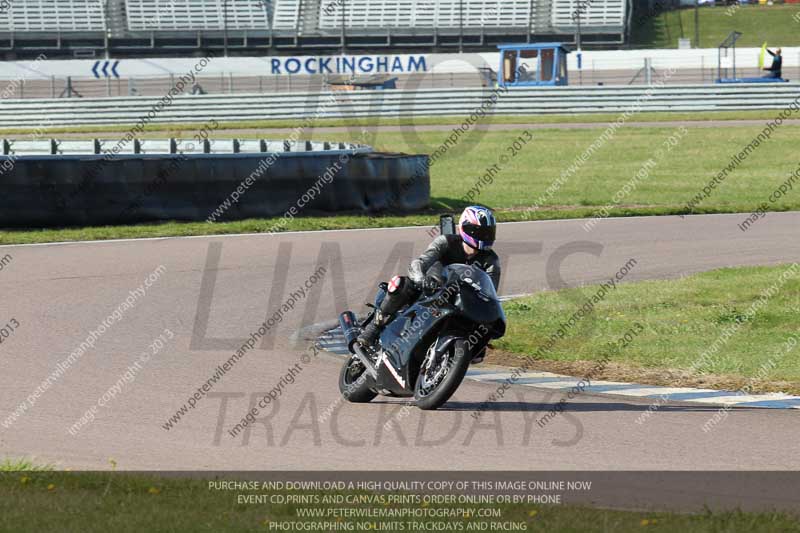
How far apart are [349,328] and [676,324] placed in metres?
3.95

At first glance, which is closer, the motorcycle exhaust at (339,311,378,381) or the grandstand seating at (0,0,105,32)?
the motorcycle exhaust at (339,311,378,381)

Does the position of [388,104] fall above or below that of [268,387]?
below

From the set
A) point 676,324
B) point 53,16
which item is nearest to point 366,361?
point 676,324

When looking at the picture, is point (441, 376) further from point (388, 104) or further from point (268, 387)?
point (388, 104)

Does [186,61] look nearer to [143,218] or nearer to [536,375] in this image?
[143,218]

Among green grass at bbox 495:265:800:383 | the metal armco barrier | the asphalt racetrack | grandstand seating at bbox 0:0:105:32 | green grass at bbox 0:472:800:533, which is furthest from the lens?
grandstand seating at bbox 0:0:105:32

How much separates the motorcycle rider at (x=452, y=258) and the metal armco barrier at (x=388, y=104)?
32.2m

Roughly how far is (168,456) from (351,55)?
51149mm

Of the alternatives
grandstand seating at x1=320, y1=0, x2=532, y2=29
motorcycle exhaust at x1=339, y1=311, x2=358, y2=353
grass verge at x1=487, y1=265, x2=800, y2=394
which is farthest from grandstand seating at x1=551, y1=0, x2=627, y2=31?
motorcycle exhaust at x1=339, y1=311, x2=358, y2=353

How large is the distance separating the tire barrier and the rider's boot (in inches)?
413

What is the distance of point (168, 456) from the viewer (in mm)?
7117

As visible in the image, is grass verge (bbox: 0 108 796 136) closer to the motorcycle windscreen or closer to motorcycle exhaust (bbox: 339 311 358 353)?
motorcycle exhaust (bbox: 339 311 358 353)

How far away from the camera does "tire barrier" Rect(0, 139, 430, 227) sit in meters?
18.3

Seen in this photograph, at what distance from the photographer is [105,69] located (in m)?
53.2
